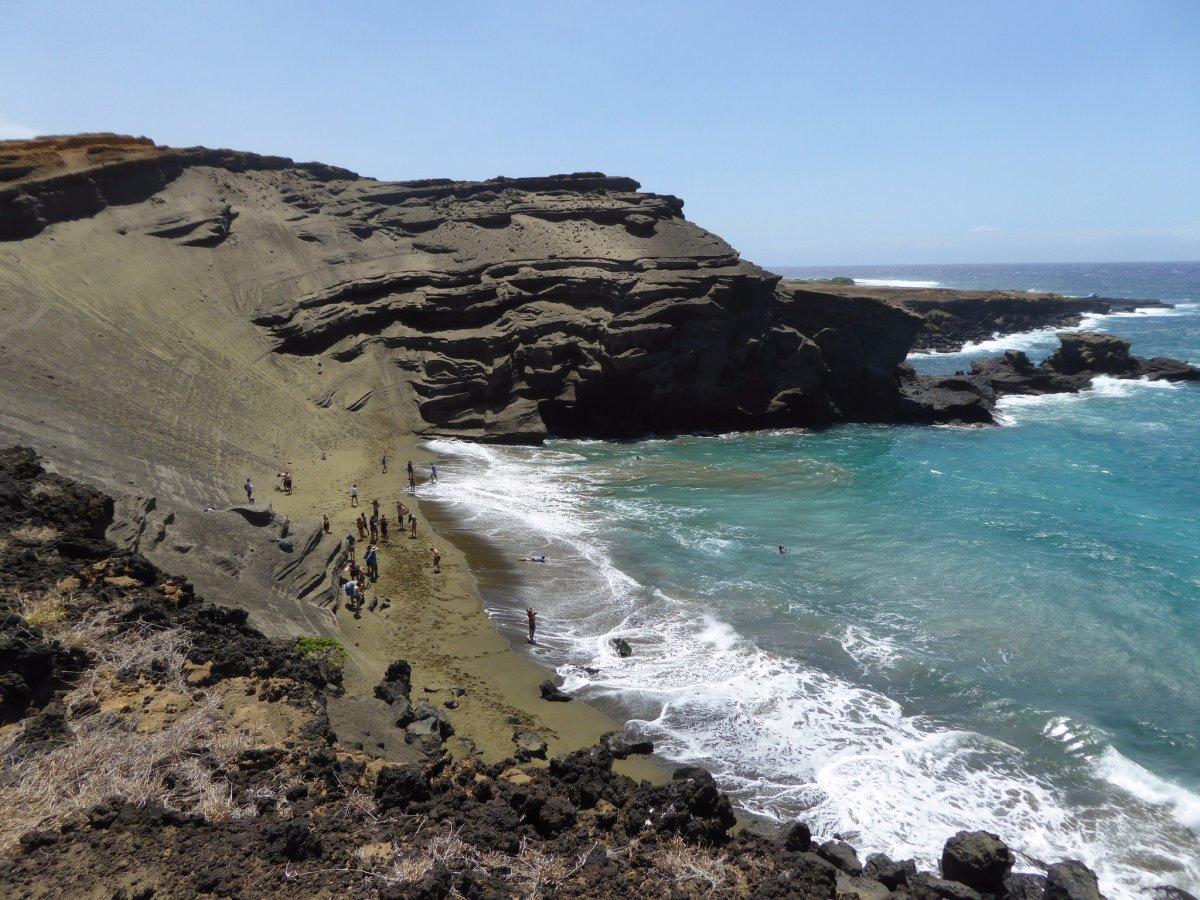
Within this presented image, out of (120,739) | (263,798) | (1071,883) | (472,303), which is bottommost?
(1071,883)

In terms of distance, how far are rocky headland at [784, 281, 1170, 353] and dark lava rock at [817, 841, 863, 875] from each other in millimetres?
70254

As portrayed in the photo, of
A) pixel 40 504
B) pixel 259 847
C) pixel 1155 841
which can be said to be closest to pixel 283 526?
pixel 40 504

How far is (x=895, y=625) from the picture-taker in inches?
734

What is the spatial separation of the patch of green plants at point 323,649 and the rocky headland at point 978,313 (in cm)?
7017

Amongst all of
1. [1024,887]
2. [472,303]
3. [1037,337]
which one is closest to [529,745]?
[1024,887]

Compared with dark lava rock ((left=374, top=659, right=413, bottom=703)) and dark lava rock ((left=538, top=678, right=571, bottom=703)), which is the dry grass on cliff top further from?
dark lava rock ((left=538, top=678, right=571, bottom=703))

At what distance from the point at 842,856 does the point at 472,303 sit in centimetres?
3517

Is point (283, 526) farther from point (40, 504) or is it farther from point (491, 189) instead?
point (491, 189)

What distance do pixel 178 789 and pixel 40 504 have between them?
760cm

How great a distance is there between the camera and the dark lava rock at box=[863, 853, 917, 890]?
1029 centimetres

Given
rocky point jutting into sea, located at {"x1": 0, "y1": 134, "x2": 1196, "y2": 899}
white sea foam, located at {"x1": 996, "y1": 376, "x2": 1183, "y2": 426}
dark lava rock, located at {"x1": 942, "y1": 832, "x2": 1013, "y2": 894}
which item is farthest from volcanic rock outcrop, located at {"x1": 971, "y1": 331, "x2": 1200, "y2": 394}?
dark lava rock, located at {"x1": 942, "y1": 832, "x2": 1013, "y2": 894}

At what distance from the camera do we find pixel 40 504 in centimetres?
1296

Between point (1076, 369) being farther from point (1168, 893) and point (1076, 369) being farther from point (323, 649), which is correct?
point (323, 649)

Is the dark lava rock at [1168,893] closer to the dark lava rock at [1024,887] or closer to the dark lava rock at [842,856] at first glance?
the dark lava rock at [1024,887]
